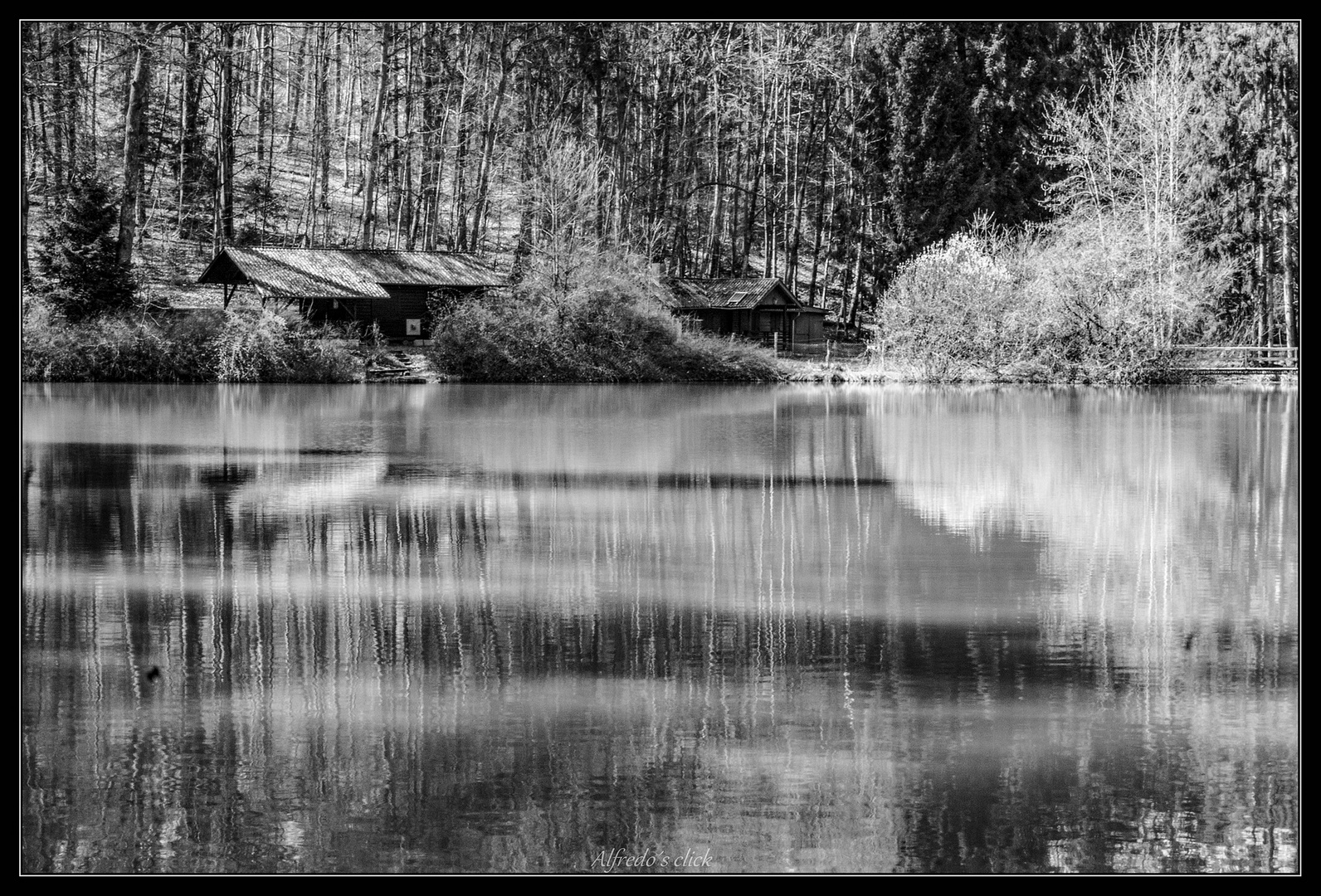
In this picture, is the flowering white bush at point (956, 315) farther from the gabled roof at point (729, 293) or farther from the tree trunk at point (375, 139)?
the tree trunk at point (375, 139)

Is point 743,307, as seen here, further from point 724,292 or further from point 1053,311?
point 1053,311

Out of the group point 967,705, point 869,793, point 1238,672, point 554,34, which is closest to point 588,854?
point 869,793

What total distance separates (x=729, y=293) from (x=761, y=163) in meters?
12.8

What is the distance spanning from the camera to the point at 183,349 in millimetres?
50344

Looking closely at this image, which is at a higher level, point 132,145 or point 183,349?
point 132,145

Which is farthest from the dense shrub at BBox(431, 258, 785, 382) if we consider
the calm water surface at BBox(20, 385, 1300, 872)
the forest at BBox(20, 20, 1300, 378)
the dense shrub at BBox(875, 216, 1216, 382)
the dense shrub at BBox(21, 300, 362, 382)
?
the calm water surface at BBox(20, 385, 1300, 872)

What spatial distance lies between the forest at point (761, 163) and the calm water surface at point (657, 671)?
30549 mm

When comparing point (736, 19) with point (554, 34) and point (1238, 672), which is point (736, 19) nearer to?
point (1238, 672)

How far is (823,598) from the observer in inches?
544

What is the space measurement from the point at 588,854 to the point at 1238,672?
5.67 m

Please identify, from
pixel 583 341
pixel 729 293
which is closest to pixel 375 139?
pixel 729 293

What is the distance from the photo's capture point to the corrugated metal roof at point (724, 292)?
→ 64.8 m

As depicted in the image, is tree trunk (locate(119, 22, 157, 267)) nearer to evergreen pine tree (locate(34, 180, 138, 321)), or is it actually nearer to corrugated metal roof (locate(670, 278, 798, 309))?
evergreen pine tree (locate(34, 180, 138, 321))

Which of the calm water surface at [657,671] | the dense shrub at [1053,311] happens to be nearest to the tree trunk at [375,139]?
the dense shrub at [1053,311]
